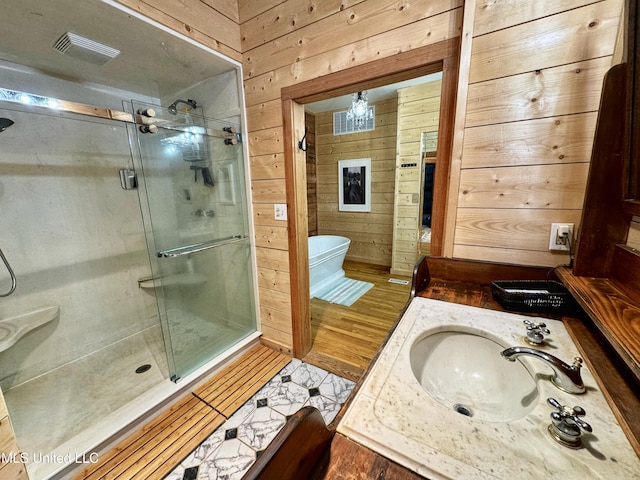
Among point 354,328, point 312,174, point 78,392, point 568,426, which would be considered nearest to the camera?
point 568,426

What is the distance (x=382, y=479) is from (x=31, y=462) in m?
1.82

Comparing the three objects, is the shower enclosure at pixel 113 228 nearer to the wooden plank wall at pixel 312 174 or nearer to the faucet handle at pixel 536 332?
the faucet handle at pixel 536 332

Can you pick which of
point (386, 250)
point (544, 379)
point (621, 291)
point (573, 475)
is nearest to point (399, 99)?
point (386, 250)

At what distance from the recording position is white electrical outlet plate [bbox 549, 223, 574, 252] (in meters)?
0.99

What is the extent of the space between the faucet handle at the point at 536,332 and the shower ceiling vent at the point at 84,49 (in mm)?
2532

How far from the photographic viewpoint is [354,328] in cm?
241

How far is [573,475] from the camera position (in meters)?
0.42

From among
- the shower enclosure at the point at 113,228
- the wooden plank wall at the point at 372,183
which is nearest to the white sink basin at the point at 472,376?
the shower enclosure at the point at 113,228

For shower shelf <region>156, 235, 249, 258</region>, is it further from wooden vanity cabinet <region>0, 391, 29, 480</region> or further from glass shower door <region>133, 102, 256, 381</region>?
wooden vanity cabinet <region>0, 391, 29, 480</region>

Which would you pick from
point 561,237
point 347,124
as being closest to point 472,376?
point 561,237

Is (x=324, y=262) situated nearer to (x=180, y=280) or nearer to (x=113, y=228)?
(x=180, y=280)

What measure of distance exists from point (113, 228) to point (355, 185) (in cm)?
334

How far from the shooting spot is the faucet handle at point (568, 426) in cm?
46

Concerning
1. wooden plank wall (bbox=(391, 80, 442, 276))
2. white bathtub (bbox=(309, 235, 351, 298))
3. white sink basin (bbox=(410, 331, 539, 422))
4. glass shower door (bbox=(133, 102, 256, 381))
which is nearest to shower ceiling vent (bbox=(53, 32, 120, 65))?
glass shower door (bbox=(133, 102, 256, 381))
